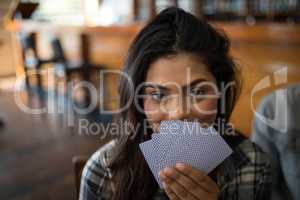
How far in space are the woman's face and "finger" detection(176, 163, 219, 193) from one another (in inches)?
5.5

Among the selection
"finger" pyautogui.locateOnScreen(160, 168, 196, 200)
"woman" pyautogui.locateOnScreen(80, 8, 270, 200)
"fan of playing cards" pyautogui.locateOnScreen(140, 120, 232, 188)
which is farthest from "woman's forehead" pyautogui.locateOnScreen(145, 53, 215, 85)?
"finger" pyautogui.locateOnScreen(160, 168, 196, 200)

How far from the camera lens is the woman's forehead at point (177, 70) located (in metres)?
0.78

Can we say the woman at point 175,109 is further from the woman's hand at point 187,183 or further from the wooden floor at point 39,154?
the wooden floor at point 39,154

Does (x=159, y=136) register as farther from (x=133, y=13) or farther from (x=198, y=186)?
(x=133, y=13)

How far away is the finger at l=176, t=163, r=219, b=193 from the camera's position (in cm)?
65

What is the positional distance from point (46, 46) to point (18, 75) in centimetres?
123

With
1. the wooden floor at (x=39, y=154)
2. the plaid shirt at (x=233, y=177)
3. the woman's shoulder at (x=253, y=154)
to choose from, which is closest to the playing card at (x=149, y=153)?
the plaid shirt at (x=233, y=177)

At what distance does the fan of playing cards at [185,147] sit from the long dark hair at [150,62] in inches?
7.1

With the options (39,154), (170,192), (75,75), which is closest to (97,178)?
(170,192)

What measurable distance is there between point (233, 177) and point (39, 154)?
8.00 feet

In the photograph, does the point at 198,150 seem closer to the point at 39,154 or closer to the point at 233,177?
the point at 233,177

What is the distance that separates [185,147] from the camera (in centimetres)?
68

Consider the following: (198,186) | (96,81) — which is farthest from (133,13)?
(198,186)

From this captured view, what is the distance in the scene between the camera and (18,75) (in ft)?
19.3
